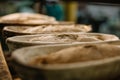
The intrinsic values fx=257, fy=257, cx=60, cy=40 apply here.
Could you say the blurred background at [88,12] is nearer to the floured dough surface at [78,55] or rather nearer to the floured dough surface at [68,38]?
the floured dough surface at [68,38]

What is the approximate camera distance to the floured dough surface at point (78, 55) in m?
0.65

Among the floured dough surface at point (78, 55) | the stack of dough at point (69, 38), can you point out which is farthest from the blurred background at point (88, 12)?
the floured dough surface at point (78, 55)

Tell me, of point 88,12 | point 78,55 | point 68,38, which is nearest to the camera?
point 78,55

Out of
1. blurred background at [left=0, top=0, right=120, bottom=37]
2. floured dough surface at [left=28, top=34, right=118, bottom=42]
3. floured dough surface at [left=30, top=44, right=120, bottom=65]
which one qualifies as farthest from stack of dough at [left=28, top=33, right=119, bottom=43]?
blurred background at [left=0, top=0, right=120, bottom=37]

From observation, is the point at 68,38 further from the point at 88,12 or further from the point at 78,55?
the point at 88,12

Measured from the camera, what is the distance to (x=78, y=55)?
68 centimetres

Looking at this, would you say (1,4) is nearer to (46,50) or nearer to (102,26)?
(102,26)

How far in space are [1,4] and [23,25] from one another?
2.88m

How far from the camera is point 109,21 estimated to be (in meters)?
4.79

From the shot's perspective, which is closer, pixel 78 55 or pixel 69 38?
pixel 78 55

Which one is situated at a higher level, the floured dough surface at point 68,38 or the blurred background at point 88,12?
the floured dough surface at point 68,38

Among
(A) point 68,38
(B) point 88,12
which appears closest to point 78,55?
(A) point 68,38

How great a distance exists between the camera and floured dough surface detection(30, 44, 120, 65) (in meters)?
0.65

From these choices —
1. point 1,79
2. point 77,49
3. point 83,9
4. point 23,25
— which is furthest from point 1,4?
point 77,49
